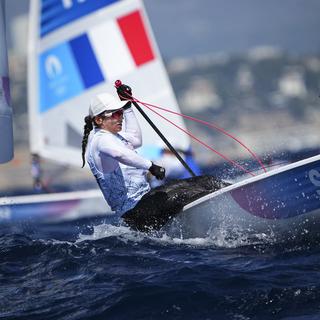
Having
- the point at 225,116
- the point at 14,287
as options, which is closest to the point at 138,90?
the point at 14,287

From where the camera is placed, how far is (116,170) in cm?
450

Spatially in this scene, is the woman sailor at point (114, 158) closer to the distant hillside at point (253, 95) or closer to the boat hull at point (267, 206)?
the boat hull at point (267, 206)

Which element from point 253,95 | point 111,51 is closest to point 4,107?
point 111,51

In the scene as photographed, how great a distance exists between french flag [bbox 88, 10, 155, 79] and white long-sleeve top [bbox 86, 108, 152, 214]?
17.4 feet

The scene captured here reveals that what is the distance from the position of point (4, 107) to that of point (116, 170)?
5.02 feet

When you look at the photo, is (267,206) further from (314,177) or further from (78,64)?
(78,64)

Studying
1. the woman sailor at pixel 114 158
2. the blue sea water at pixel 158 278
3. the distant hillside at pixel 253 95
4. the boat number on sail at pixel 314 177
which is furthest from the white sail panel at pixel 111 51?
the distant hillside at pixel 253 95

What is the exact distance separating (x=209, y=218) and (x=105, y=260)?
0.67 m

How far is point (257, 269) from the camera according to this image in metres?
3.73

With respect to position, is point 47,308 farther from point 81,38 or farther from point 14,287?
point 81,38

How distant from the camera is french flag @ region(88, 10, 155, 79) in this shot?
9.88 m

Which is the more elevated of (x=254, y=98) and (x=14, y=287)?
(x=254, y=98)

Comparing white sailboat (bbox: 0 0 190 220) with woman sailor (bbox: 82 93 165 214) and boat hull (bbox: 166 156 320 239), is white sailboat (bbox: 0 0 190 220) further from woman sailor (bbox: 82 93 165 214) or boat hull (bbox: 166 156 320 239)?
boat hull (bbox: 166 156 320 239)

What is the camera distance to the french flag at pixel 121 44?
9.88m
